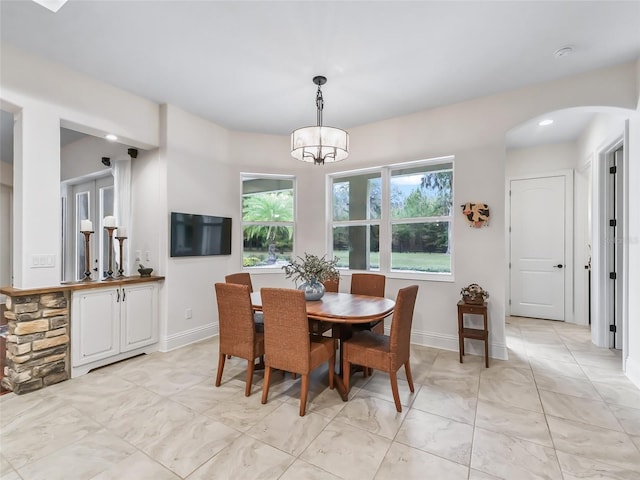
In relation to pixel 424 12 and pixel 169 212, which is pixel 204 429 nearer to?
pixel 169 212

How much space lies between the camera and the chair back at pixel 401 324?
7.63 feet

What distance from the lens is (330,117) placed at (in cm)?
405

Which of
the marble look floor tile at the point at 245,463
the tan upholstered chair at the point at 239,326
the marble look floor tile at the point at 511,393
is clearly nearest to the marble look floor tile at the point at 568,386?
the marble look floor tile at the point at 511,393

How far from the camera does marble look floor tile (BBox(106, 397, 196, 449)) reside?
2049 millimetres

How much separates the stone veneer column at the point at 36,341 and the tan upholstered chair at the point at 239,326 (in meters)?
1.55

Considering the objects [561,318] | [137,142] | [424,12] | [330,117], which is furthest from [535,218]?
[137,142]

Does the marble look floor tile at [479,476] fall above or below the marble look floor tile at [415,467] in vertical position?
below

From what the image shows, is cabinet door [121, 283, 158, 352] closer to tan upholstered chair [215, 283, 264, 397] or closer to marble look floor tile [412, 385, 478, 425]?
tan upholstered chair [215, 283, 264, 397]

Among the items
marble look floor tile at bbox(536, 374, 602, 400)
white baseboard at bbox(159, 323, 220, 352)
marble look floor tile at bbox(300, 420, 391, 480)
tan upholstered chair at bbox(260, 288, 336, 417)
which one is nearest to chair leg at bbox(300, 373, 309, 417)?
tan upholstered chair at bbox(260, 288, 336, 417)

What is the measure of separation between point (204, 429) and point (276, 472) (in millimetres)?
678

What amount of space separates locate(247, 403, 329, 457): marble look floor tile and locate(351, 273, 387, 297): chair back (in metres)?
1.57

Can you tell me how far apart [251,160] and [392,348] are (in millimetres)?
3496

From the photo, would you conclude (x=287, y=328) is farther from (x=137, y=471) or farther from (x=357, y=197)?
(x=357, y=197)

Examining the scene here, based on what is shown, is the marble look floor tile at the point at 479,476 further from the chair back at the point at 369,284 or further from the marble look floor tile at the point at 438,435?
the chair back at the point at 369,284
